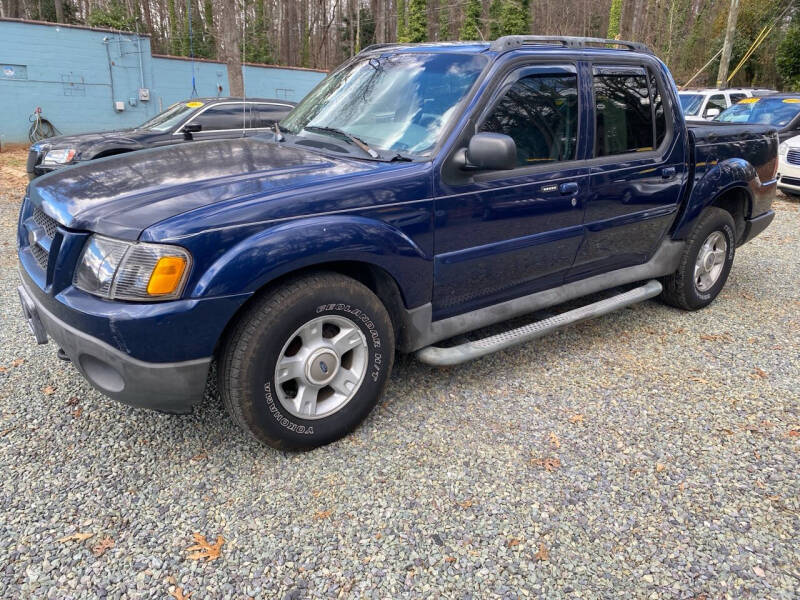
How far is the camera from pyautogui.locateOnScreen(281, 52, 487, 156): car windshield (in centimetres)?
321

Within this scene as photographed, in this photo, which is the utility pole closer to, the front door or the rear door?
the rear door

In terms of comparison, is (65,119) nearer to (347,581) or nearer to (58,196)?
(58,196)

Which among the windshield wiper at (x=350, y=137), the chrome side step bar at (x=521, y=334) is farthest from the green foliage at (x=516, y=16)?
the windshield wiper at (x=350, y=137)

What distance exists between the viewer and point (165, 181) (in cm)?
276

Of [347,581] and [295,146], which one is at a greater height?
[295,146]

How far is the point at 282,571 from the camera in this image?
7.36ft

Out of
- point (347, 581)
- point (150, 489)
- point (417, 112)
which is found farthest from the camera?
point (417, 112)

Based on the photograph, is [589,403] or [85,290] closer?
[85,290]

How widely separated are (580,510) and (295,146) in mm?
2459

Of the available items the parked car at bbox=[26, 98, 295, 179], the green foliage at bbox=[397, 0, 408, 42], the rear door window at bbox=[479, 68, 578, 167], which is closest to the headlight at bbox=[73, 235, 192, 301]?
the rear door window at bbox=[479, 68, 578, 167]

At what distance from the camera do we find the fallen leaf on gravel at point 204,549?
90.2 inches

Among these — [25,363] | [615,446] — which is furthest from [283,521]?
[25,363]

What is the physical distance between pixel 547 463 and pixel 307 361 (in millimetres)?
1280

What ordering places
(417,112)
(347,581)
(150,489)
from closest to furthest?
(347,581) → (150,489) → (417,112)
